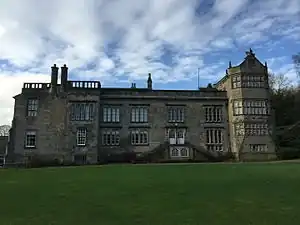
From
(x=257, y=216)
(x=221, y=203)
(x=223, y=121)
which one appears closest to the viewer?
(x=257, y=216)

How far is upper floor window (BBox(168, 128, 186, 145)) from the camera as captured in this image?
159 ft

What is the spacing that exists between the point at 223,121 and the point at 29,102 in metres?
25.0

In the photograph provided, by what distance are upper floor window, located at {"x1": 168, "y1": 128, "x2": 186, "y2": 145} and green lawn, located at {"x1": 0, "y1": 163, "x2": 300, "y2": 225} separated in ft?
96.0

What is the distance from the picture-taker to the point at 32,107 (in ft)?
155

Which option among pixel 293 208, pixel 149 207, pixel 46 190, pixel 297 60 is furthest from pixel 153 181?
pixel 297 60

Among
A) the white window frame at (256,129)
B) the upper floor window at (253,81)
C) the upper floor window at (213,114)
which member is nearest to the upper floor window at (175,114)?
the upper floor window at (213,114)

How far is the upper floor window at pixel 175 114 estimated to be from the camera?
4908 centimetres

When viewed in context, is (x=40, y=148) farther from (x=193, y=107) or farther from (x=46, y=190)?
(x=46, y=190)

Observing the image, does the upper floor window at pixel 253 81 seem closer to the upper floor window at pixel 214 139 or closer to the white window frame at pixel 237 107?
the white window frame at pixel 237 107

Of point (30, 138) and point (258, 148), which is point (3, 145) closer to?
point (30, 138)

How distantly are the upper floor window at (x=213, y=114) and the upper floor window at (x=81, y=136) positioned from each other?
15811mm

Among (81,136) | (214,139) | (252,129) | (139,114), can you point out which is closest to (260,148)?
(252,129)

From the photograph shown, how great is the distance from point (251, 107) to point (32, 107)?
90.6 ft

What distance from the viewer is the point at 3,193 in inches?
597
